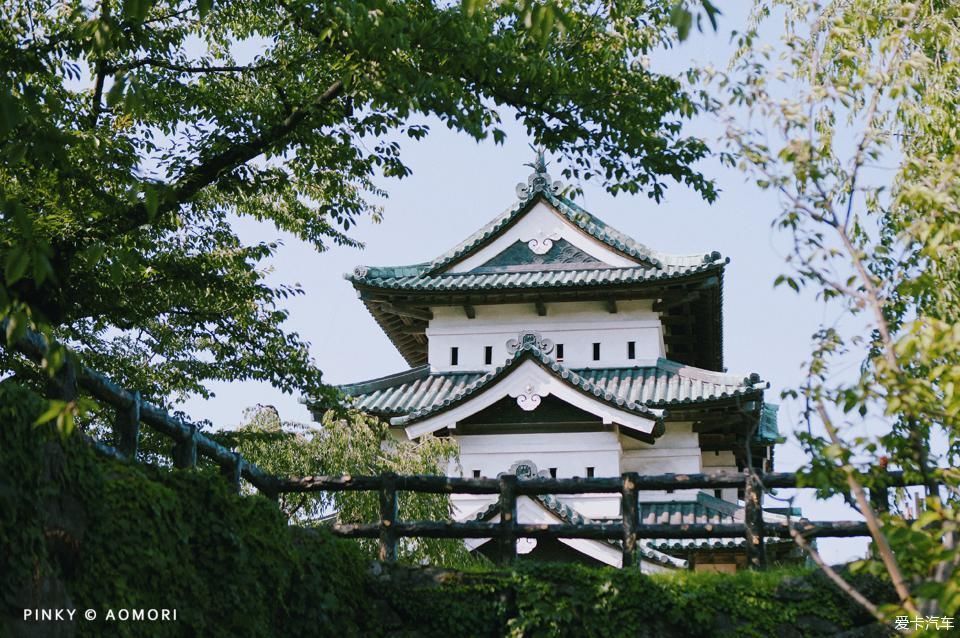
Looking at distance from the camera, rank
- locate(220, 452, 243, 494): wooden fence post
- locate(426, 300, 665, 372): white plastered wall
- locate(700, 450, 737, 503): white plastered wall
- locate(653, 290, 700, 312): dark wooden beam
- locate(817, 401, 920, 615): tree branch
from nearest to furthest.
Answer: locate(817, 401, 920, 615): tree branch, locate(220, 452, 243, 494): wooden fence post, locate(653, 290, 700, 312): dark wooden beam, locate(426, 300, 665, 372): white plastered wall, locate(700, 450, 737, 503): white plastered wall

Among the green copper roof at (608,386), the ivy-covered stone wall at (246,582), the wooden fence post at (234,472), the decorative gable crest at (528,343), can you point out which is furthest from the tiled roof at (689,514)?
the wooden fence post at (234,472)

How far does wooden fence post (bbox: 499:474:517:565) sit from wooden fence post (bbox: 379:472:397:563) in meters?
0.93

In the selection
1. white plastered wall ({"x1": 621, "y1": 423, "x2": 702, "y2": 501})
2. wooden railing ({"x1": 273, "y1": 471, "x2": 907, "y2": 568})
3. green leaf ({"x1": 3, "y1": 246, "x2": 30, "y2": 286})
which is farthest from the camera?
white plastered wall ({"x1": 621, "y1": 423, "x2": 702, "y2": 501})

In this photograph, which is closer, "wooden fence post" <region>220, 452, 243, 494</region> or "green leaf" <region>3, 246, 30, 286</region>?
"green leaf" <region>3, 246, 30, 286</region>

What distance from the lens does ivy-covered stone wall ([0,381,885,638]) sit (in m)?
5.50

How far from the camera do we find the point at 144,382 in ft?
50.3

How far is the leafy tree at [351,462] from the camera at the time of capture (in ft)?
48.6

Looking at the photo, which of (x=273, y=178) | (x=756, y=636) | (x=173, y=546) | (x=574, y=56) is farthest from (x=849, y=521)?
(x=273, y=178)

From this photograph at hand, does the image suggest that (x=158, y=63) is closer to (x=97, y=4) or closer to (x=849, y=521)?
(x=97, y=4)

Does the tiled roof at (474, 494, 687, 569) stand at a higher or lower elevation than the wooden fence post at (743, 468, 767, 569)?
lower

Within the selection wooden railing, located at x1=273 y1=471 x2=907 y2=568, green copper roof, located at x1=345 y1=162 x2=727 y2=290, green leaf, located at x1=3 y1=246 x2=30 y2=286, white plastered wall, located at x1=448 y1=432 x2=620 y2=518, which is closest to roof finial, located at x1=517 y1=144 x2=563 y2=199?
green copper roof, located at x1=345 y1=162 x2=727 y2=290

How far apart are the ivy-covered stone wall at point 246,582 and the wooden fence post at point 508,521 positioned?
0.42 metres

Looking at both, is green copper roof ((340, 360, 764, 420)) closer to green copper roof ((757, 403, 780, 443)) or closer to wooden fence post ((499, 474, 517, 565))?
green copper roof ((757, 403, 780, 443))

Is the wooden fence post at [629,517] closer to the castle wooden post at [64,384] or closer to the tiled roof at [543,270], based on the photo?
the castle wooden post at [64,384]
